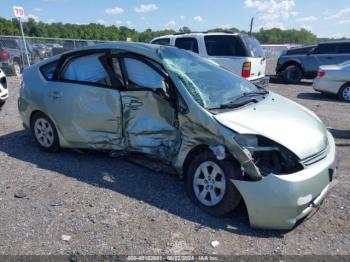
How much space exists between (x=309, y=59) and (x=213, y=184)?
12656mm

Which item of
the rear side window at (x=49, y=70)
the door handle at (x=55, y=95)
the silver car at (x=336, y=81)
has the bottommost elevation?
the silver car at (x=336, y=81)

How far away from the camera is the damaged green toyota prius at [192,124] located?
Answer: 314 cm

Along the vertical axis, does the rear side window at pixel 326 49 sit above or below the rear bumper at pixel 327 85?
above

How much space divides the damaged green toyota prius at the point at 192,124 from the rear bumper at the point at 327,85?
695cm

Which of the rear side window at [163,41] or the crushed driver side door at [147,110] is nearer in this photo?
the crushed driver side door at [147,110]

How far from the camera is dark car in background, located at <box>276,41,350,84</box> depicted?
45.1 feet

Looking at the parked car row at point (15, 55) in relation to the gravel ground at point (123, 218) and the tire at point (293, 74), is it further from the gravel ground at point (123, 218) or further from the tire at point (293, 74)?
the gravel ground at point (123, 218)

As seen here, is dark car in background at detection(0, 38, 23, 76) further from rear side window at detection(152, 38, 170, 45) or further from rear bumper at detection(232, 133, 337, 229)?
rear bumper at detection(232, 133, 337, 229)

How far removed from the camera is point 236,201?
10.9ft

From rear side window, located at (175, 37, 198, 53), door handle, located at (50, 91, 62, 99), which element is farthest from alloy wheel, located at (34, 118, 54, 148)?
rear side window, located at (175, 37, 198, 53)

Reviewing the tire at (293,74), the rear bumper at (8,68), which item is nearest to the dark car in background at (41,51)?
the rear bumper at (8,68)

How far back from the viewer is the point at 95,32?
79062mm

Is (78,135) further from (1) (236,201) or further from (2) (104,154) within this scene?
(1) (236,201)

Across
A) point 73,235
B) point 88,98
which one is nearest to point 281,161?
point 73,235
